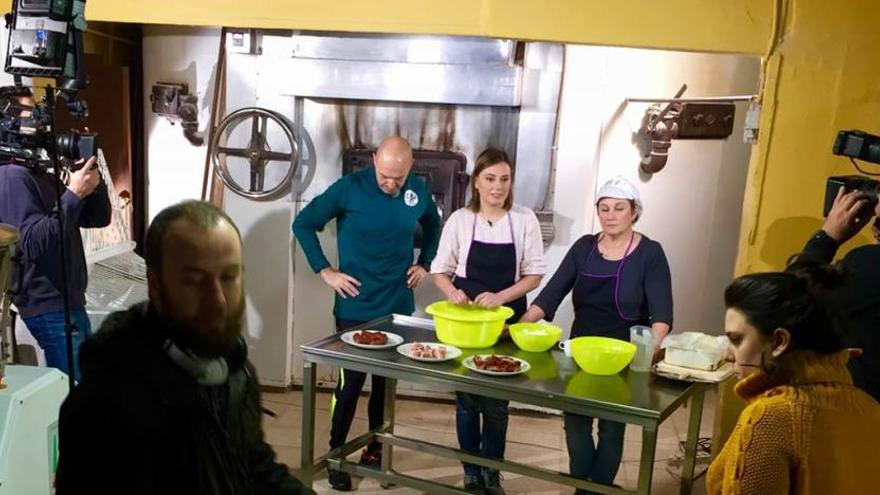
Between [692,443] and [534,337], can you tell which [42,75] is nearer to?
[534,337]

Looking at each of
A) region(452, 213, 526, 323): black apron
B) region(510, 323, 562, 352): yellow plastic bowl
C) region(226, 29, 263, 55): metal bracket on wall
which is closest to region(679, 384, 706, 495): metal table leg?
region(510, 323, 562, 352): yellow plastic bowl

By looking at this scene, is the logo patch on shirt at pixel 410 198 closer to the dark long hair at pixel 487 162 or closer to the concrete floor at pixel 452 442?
the dark long hair at pixel 487 162

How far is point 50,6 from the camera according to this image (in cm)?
227

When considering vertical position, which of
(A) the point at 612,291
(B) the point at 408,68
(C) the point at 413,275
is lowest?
(C) the point at 413,275

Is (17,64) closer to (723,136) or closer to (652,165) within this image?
(652,165)

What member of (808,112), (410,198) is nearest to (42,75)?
(410,198)

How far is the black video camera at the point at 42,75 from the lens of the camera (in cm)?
229

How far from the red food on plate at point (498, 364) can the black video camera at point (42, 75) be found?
1.50 m

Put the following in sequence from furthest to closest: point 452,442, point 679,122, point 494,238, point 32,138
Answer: point 679,122
point 452,442
point 494,238
point 32,138

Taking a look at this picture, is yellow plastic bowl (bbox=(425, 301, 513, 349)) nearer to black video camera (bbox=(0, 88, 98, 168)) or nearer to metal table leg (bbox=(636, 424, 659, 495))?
metal table leg (bbox=(636, 424, 659, 495))

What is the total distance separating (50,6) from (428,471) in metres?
2.47

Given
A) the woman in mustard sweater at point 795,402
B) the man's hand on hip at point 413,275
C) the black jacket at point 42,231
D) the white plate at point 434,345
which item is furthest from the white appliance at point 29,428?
the woman in mustard sweater at point 795,402

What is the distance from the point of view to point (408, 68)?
377 cm

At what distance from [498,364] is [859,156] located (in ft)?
4.49
